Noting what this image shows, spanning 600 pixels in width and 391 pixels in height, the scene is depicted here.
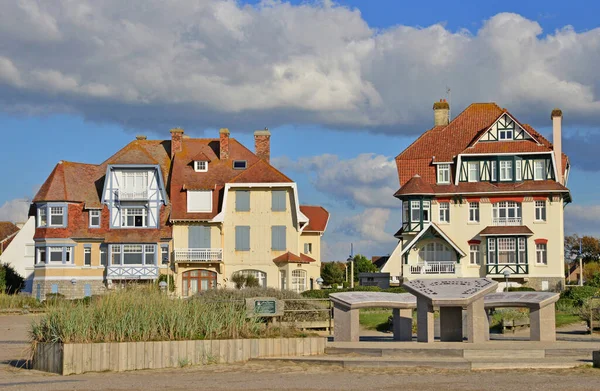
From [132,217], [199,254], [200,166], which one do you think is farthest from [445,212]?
[132,217]

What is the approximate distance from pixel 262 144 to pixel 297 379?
42287 mm

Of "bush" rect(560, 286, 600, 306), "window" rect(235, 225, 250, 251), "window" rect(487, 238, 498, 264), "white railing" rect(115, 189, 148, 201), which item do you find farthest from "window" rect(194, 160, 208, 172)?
"bush" rect(560, 286, 600, 306)

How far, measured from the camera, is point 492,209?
54281 mm

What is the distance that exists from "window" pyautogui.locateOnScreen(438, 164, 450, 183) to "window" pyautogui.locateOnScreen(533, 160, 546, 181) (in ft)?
16.3

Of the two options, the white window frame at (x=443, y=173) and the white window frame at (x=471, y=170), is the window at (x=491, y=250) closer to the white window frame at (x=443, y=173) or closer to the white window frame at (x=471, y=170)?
the white window frame at (x=471, y=170)

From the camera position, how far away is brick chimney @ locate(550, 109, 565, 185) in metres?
53.9

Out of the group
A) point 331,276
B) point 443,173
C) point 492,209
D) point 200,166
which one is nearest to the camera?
point 492,209

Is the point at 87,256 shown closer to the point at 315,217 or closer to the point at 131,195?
the point at 131,195

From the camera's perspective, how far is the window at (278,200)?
55.3m

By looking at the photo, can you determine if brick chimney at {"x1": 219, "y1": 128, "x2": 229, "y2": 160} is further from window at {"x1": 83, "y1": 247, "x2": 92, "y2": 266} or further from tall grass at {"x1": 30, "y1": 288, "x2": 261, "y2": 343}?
tall grass at {"x1": 30, "y1": 288, "x2": 261, "y2": 343}

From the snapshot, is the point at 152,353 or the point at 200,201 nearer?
the point at 152,353

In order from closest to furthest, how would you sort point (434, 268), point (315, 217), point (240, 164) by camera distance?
1. point (434, 268)
2. point (240, 164)
3. point (315, 217)

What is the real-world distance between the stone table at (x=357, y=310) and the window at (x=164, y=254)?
33393 millimetres

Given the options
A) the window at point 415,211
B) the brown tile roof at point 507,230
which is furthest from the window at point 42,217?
the brown tile roof at point 507,230
